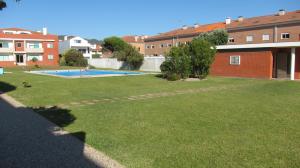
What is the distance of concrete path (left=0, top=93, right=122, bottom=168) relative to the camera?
526cm

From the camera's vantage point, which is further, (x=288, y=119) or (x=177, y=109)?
(x=177, y=109)

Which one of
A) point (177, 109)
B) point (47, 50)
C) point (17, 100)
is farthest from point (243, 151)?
point (47, 50)

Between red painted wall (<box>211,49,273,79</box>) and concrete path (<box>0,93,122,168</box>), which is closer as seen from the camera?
concrete path (<box>0,93,122,168</box>)

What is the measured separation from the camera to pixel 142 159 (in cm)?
544

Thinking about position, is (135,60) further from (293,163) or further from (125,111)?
(293,163)

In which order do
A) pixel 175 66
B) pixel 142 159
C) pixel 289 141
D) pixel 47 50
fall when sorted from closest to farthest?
pixel 142 159, pixel 289 141, pixel 175 66, pixel 47 50

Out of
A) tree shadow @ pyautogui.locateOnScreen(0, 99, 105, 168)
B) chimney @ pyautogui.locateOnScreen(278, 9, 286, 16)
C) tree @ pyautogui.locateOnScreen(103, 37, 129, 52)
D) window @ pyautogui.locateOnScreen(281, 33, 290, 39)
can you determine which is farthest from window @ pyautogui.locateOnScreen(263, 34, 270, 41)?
tree @ pyautogui.locateOnScreen(103, 37, 129, 52)

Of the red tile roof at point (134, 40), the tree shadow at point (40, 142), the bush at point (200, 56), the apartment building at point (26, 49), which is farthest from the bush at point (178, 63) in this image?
the red tile roof at point (134, 40)

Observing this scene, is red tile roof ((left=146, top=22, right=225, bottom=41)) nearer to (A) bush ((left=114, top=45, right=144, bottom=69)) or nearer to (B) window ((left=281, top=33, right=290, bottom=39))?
(B) window ((left=281, top=33, right=290, bottom=39))

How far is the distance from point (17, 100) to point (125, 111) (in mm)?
5871

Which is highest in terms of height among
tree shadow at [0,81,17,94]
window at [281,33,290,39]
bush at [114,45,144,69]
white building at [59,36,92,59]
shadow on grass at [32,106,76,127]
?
white building at [59,36,92,59]

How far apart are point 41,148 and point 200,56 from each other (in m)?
19.6

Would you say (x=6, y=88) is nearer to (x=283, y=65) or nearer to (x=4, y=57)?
(x=283, y=65)

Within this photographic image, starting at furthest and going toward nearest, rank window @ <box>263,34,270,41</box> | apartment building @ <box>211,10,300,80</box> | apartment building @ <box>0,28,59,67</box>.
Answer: apartment building @ <box>0,28,59,67</box> < window @ <box>263,34,270,41</box> < apartment building @ <box>211,10,300,80</box>
